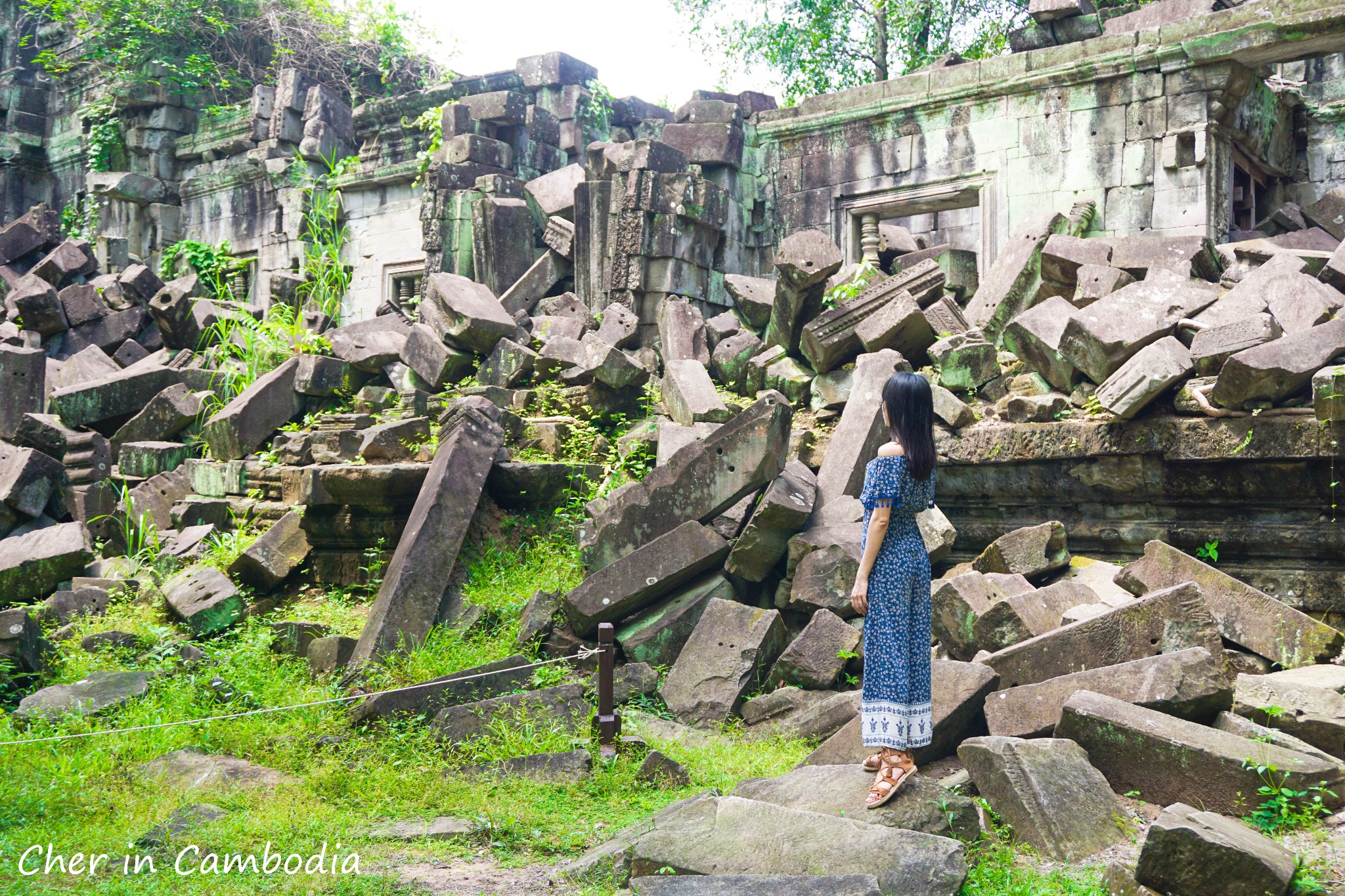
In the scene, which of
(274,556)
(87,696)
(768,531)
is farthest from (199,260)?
(768,531)

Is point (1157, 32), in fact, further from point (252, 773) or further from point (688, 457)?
point (252, 773)

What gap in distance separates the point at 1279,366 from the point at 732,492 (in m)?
2.87

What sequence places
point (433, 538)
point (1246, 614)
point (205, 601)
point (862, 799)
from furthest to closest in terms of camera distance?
point (205, 601) → point (433, 538) → point (1246, 614) → point (862, 799)

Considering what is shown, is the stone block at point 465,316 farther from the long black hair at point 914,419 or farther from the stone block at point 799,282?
the long black hair at point 914,419

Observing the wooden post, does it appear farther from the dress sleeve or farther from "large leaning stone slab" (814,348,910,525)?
"large leaning stone slab" (814,348,910,525)

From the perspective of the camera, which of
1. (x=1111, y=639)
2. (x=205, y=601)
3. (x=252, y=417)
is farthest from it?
(x=252, y=417)

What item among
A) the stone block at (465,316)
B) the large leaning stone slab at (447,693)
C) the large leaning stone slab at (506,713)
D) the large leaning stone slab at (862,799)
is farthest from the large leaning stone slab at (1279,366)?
the stone block at (465,316)

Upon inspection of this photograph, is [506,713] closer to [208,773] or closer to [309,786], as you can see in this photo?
[309,786]

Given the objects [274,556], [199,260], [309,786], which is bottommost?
[309,786]

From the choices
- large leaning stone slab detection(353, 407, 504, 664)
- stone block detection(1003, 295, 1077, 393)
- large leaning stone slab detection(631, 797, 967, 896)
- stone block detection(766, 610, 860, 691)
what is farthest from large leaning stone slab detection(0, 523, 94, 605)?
stone block detection(1003, 295, 1077, 393)

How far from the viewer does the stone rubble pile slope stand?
361cm

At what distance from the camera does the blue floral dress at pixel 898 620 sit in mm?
3576

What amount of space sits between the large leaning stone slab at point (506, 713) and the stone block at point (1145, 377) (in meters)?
3.28

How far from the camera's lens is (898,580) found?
12.0ft
